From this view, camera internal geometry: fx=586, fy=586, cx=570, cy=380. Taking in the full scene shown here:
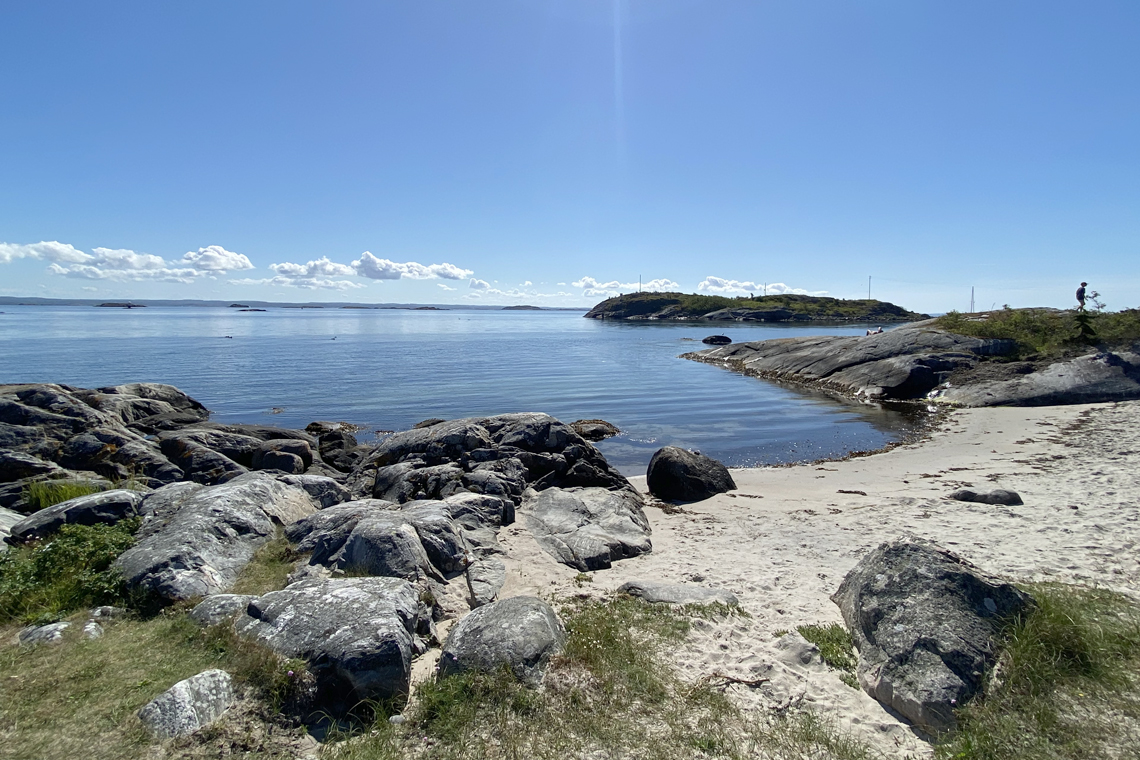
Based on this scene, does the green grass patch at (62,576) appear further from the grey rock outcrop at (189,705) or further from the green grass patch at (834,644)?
the green grass patch at (834,644)

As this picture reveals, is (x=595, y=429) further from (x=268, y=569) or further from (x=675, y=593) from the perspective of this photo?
(x=268, y=569)

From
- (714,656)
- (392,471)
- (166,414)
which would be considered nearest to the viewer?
(714,656)

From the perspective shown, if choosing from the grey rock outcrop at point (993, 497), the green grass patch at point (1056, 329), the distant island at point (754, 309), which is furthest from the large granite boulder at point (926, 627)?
the distant island at point (754, 309)

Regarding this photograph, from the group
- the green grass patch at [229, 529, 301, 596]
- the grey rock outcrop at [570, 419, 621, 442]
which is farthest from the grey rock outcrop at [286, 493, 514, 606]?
the grey rock outcrop at [570, 419, 621, 442]

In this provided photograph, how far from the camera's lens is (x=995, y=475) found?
16.7 meters

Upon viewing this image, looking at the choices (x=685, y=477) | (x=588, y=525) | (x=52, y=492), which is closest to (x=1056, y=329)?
(x=685, y=477)

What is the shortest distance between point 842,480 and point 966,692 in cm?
1296

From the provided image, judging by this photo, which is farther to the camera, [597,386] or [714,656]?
[597,386]

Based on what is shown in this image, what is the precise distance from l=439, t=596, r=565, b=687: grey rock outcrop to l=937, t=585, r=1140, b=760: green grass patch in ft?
12.7

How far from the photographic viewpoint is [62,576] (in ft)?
25.7

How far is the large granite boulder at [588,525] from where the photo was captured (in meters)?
10.8

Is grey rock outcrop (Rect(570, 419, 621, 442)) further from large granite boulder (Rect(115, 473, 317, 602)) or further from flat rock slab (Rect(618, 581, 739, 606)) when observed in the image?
flat rock slab (Rect(618, 581, 739, 606))

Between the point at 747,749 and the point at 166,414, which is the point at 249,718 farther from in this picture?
the point at 166,414

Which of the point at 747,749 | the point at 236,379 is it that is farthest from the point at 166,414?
the point at 747,749
